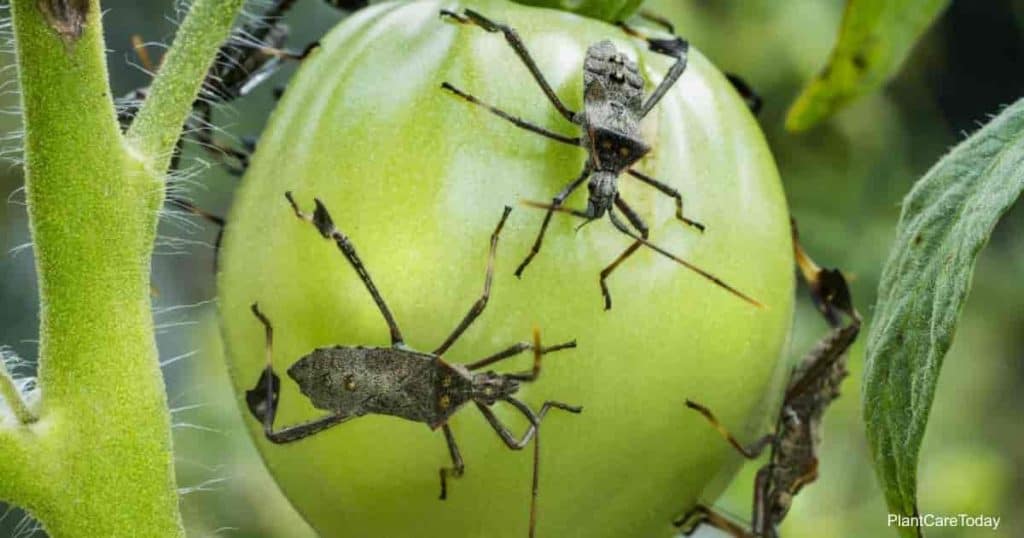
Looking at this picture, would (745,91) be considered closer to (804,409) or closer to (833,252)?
(804,409)

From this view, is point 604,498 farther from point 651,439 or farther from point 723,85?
point 723,85

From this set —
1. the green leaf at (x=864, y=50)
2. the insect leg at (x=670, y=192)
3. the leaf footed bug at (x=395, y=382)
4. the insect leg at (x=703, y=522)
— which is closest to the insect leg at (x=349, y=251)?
the leaf footed bug at (x=395, y=382)

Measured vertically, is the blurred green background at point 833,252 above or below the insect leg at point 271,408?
below

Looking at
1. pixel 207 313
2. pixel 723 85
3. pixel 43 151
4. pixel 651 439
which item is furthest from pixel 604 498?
pixel 207 313

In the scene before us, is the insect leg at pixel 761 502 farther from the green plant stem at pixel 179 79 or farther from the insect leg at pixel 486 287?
the green plant stem at pixel 179 79

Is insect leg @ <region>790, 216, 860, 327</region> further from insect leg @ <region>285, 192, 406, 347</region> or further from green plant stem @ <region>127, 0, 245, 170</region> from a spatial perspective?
green plant stem @ <region>127, 0, 245, 170</region>

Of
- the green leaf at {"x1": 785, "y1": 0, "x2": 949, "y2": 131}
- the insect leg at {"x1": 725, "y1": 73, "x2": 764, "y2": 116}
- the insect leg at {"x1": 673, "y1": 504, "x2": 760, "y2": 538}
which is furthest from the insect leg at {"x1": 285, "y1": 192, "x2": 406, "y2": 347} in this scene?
the green leaf at {"x1": 785, "y1": 0, "x2": 949, "y2": 131}
